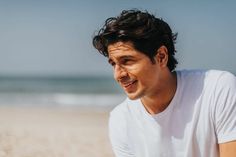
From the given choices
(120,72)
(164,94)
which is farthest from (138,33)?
(164,94)

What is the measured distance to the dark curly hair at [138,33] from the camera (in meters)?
2.94

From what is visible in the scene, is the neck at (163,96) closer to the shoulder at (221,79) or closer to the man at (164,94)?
the man at (164,94)

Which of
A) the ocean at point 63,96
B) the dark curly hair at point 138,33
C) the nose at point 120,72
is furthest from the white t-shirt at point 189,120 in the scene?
the ocean at point 63,96

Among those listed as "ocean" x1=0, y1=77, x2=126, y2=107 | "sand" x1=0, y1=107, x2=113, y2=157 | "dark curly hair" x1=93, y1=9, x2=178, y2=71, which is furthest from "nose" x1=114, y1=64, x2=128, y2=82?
"ocean" x1=0, y1=77, x2=126, y2=107

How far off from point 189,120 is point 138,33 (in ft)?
1.89

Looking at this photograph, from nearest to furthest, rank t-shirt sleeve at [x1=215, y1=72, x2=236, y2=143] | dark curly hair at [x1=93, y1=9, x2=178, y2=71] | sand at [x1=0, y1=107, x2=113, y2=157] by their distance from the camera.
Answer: t-shirt sleeve at [x1=215, y1=72, x2=236, y2=143]
dark curly hair at [x1=93, y1=9, x2=178, y2=71]
sand at [x1=0, y1=107, x2=113, y2=157]

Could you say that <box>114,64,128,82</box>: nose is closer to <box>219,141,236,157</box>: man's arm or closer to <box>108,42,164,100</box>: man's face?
<box>108,42,164,100</box>: man's face

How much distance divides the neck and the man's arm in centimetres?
41

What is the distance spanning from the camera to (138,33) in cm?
299

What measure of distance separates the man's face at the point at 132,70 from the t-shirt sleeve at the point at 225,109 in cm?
37

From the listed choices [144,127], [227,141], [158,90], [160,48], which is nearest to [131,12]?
[160,48]

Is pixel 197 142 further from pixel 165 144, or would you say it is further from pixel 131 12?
pixel 131 12

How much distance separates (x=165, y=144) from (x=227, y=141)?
404mm

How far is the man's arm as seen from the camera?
2.85 meters
